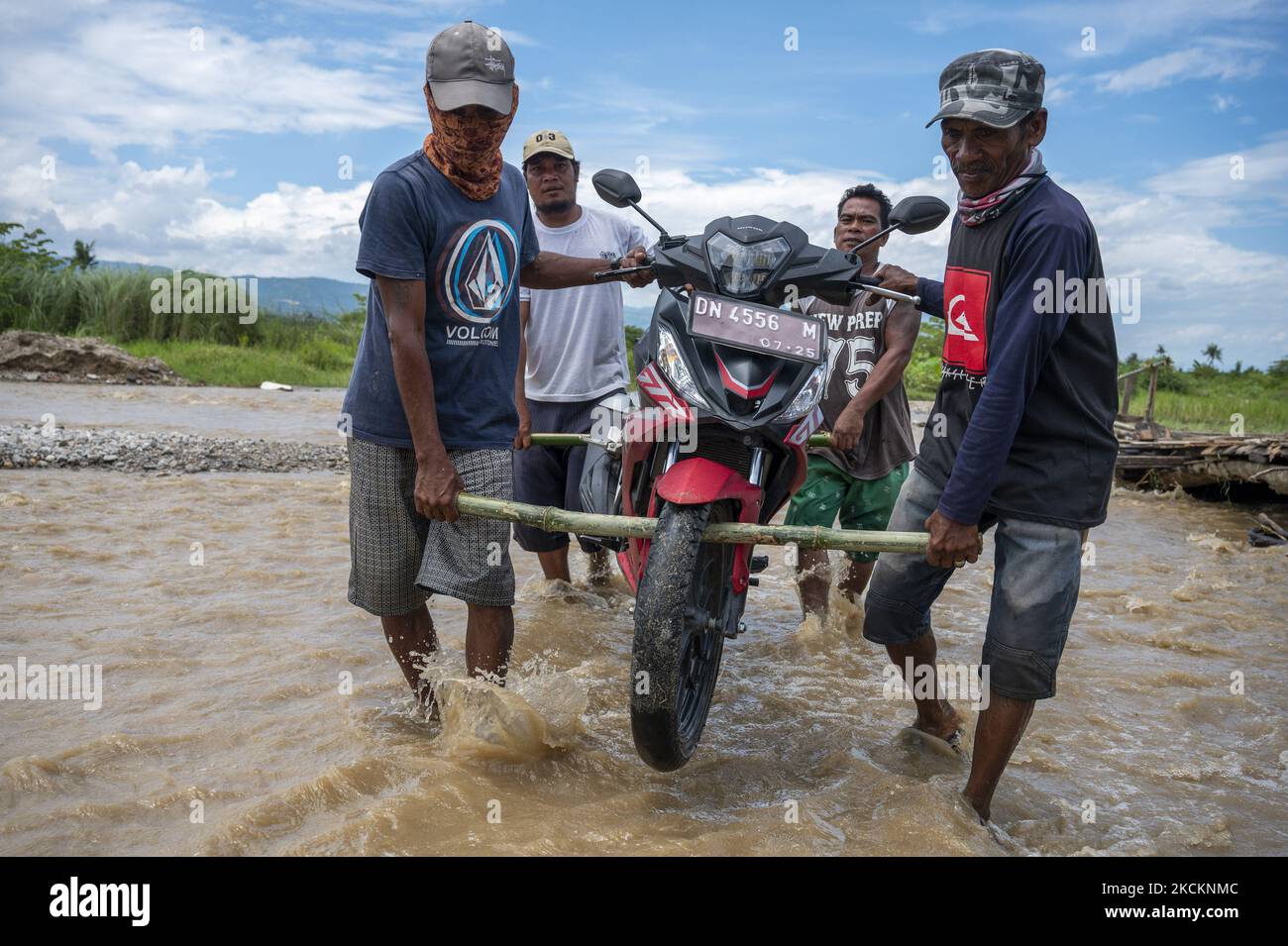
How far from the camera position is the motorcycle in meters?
2.88

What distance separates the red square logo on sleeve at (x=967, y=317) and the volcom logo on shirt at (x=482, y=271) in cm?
138

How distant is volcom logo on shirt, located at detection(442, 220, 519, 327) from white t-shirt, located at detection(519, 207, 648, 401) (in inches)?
62.4

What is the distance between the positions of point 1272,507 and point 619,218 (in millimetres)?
7754

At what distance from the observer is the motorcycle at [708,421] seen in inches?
113

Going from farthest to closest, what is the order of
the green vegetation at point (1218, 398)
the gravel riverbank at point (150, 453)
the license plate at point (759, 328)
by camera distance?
the green vegetation at point (1218, 398)
the gravel riverbank at point (150, 453)
the license plate at point (759, 328)

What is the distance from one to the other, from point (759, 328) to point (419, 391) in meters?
1.04

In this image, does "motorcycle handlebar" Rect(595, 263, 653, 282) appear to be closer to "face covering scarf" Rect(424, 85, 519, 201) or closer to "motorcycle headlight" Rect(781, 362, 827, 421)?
"face covering scarf" Rect(424, 85, 519, 201)

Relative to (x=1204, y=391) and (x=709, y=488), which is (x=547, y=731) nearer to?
(x=709, y=488)

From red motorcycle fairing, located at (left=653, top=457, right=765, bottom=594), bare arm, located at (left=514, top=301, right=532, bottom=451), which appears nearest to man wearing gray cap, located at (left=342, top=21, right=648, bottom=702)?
red motorcycle fairing, located at (left=653, top=457, right=765, bottom=594)

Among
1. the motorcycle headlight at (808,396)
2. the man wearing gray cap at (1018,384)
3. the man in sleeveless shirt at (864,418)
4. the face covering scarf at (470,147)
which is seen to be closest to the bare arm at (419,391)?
the face covering scarf at (470,147)

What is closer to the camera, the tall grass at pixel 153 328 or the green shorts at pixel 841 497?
the green shorts at pixel 841 497

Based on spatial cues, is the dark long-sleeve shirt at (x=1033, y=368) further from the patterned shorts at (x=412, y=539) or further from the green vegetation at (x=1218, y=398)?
the green vegetation at (x=1218, y=398)

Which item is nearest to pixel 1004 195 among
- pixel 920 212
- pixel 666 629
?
pixel 920 212
